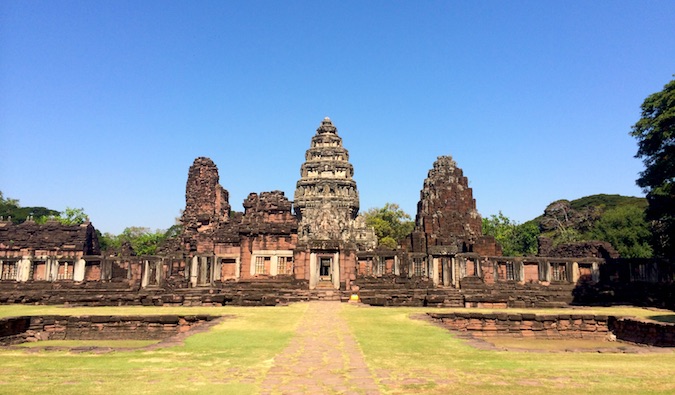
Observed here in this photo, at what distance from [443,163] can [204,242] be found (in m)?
22.0

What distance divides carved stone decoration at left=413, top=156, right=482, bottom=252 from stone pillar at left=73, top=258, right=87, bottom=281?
22983 mm

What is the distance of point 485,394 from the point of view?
619 centimetres

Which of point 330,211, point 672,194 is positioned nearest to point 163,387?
point 672,194

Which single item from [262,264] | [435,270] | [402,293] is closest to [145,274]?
[262,264]

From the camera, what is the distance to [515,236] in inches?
2552

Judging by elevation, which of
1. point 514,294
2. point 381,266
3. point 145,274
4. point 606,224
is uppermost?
point 606,224

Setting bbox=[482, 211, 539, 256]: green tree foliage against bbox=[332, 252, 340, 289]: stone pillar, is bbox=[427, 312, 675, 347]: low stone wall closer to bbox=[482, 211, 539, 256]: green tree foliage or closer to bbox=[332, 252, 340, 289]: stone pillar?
bbox=[332, 252, 340, 289]: stone pillar

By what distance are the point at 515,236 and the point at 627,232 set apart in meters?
17.5

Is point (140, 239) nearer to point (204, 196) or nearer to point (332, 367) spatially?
point (204, 196)

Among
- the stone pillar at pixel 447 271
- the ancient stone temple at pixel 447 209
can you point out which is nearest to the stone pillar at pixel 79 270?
the stone pillar at pixel 447 271

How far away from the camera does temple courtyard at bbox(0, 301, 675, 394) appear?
6.53 metres

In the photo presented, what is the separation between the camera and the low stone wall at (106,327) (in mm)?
14609

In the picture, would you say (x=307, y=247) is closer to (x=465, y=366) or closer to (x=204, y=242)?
(x=204, y=242)

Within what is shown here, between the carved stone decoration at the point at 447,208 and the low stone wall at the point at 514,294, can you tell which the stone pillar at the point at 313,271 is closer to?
the low stone wall at the point at 514,294
